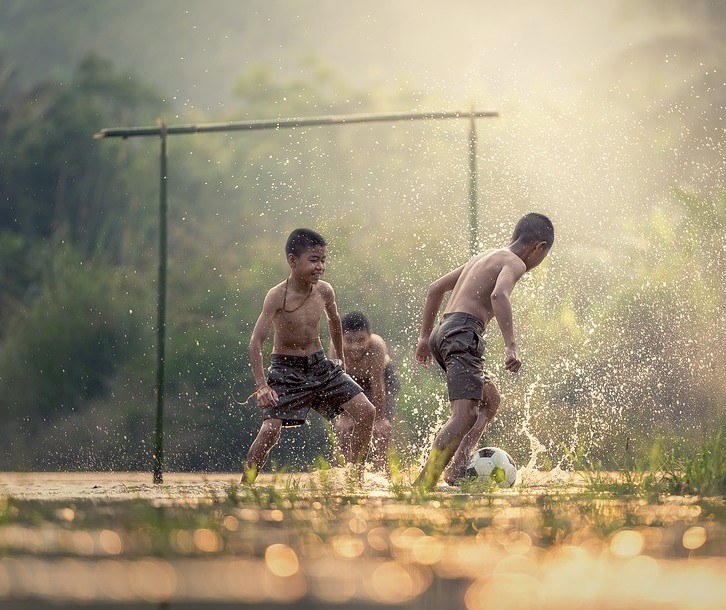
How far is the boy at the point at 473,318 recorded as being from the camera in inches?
362

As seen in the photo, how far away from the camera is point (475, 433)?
34.1 ft

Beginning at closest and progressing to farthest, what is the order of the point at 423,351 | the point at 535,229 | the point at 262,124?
the point at 535,229 → the point at 423,351 → the point at 262,124

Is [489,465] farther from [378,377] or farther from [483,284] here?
[378,377]

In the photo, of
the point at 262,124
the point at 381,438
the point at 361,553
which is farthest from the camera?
the point at 262,124

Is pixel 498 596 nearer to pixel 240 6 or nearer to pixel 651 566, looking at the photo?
pixel 651 566

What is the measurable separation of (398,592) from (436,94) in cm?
7204

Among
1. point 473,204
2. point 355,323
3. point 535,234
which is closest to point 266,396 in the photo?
point 535,234

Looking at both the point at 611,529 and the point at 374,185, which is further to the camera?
the point at 374,185

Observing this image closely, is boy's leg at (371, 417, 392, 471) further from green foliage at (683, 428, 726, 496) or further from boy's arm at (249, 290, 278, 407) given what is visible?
green foliage at (683, 428, 726, 496)

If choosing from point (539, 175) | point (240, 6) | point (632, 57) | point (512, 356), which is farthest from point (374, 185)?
point (240, 6)

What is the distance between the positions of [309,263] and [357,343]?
250cm

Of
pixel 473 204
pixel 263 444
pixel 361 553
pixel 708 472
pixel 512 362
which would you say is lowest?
pixel 361 553

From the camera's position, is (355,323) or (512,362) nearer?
(512,362)

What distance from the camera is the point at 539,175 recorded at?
49000 millimetres
